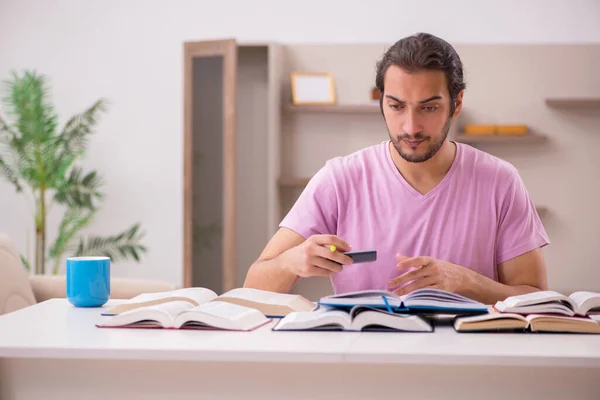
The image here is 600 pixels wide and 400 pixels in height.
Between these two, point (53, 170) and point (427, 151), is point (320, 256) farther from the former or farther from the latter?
point (53, 170)

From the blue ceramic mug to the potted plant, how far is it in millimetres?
3093

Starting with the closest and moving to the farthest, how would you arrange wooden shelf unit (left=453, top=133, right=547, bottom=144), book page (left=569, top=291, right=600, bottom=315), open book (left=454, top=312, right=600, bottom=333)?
open book (left=454, top=312, right=600, bottom=333) < book page (left=569, top=291, right=600, bottom=315) < wooden shelf unit (left=453, top=133, right=547, bottom=144)

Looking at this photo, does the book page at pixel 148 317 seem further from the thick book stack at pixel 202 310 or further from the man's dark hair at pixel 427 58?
the man's dark hair at pixel 427 58

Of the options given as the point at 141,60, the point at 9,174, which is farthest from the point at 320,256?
the point at 141,60

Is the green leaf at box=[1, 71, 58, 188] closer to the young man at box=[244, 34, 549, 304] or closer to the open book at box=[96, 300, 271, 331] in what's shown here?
the young man at box=[244, 34, 549, 304]

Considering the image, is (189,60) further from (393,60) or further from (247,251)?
(393,60)

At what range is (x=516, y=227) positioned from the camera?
2.30 meters

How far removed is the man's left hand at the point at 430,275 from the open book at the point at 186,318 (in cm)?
39

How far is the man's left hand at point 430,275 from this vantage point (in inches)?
75.9

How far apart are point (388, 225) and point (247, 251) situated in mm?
3200

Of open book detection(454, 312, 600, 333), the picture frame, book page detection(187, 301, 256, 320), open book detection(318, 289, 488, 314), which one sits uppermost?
the picture frame

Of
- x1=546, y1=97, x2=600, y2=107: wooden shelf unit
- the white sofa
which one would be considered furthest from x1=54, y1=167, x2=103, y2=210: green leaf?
x1=546, y1=97, x2=600, y2=107: wooden shelf unit

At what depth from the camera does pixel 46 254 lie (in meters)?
5.68

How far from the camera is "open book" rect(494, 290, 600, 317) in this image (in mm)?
1669
